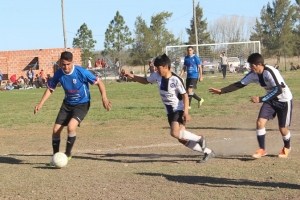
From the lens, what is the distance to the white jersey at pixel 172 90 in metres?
7.96

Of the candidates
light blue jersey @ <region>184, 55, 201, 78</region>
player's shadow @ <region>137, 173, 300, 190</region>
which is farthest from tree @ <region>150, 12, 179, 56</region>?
player's shadow @ <region>137, 173, 300, 190</region>

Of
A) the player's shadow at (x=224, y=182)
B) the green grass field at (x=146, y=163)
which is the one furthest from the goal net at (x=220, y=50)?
the player's shadow at (x=224, y=182)

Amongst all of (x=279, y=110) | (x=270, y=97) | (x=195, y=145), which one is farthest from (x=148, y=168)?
(x=279, y=110)

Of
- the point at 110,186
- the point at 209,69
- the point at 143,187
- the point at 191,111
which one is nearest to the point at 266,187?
the point at 143,187

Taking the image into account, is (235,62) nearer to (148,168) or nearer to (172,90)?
(172,90)

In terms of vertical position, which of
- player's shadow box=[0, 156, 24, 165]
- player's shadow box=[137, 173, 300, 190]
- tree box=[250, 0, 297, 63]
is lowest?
player's shadow box=[0, 156, 24, 165]

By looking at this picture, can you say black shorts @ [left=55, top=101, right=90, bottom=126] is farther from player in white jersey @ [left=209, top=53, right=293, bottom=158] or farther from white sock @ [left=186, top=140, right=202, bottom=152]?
player in white jersey @ [left=209, top=53, right=293, bottom=158]

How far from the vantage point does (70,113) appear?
334 inches

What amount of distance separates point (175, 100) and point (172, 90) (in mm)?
182

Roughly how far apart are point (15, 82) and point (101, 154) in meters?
30.1

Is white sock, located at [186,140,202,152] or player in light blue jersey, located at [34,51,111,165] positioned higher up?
player in light blue jersey, located at [34,51,111,165]

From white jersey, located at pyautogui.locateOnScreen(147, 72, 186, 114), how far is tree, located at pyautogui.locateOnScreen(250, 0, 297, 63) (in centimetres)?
4462

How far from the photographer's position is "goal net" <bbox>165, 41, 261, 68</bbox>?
38719mm

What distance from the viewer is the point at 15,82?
3788 cm
